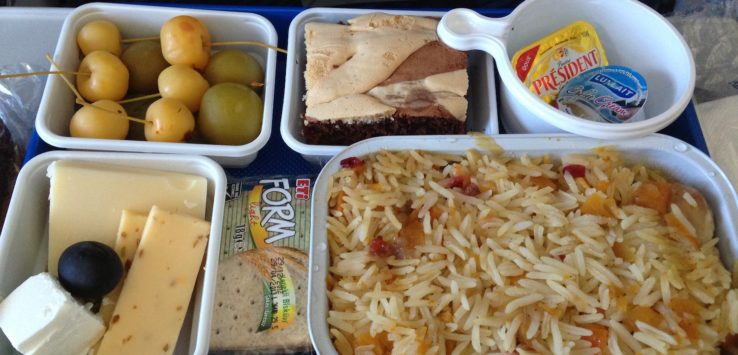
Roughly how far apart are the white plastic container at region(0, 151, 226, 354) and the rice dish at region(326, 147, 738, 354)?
23 cm

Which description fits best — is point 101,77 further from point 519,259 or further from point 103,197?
point 519,259

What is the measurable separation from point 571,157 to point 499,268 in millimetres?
298

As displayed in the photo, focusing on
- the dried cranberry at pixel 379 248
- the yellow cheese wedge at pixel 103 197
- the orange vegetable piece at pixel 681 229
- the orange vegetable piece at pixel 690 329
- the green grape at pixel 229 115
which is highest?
the green grape at pixel 229 115

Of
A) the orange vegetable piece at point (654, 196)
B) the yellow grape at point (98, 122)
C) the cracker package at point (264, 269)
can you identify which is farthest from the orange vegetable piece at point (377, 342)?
the yellow grape at point (98, 122)

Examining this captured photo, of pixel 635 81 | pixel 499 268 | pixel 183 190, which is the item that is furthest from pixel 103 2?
pixel 635 81

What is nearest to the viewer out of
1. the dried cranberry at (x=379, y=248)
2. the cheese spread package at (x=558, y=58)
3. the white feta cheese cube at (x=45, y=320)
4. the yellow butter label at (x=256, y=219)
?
the white feta cheese cube at (x=45, y=320)

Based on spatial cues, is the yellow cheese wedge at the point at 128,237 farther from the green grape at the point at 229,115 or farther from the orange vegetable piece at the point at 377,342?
the orange vegetable piece at the point at 377,342

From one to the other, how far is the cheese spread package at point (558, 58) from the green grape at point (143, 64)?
815 mm

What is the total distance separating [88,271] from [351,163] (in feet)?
1.67

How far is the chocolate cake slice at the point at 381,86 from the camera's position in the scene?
47.8 inches

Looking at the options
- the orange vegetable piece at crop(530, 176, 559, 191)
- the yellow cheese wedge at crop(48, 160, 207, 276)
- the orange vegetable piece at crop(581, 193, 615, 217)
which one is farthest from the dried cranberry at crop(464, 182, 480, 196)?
the yellow cheese wedge at crop(48, 160, 207, 276)

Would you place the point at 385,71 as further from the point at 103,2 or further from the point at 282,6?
the point at 103,2

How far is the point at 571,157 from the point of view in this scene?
3.87 ft

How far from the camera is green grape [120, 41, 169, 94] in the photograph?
4.39 feet
